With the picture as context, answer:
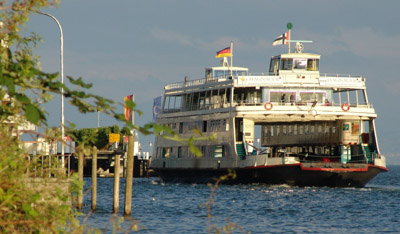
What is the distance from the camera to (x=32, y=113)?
314 inches

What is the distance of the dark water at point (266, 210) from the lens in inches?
1153

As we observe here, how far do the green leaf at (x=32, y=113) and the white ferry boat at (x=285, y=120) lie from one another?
38948 millimetres

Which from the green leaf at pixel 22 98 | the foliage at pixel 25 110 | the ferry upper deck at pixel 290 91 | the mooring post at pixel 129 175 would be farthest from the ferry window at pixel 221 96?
the green leaf at pixel 22 98

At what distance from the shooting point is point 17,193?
10.8m

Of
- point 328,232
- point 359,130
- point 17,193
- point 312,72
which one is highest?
point 312,72

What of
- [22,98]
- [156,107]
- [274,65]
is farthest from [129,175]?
[156,107]

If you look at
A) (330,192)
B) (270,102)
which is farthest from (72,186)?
(270,102)

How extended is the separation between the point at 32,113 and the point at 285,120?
4607 centimetres

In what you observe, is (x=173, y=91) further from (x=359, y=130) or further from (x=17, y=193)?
(x=17, y=193)

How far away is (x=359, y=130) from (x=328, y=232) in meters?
25.4

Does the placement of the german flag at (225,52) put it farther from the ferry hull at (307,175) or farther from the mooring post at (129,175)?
the mooring post at (129,175)

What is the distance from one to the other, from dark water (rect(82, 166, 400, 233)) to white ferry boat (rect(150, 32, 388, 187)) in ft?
4.37

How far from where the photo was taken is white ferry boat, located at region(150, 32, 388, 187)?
4772 cm

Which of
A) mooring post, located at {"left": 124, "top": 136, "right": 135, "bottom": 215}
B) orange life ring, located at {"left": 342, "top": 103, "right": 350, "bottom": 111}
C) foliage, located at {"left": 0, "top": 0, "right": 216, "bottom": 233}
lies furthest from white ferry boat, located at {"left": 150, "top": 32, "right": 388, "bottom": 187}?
foliage, located at {"left": 0, "top": 0, "right": 216, "bottom": 233}
